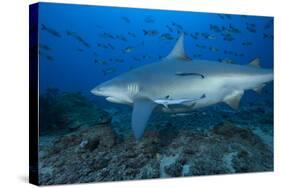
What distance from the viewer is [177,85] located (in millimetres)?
8734

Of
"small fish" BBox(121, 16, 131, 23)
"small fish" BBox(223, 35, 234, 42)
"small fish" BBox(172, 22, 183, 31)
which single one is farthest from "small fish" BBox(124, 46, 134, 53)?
"small fish" BBox(223, 35, 234, 42)

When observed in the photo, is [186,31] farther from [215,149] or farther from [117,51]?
[215,149]

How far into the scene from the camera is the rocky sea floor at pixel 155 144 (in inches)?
317

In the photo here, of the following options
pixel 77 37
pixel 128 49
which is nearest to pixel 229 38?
pixel 128 49

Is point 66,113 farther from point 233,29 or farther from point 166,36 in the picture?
point 233,29

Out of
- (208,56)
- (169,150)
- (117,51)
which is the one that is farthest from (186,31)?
(169,150)

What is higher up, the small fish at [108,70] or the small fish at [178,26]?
the small fish at [178,26]

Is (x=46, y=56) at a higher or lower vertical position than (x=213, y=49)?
lower

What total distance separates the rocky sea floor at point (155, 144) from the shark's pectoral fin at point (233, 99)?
0.13 meters

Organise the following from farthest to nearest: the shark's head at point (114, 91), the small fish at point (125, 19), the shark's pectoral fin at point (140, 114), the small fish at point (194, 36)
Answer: the small fish at point (194, 36)
the small fish at point (125, 19)
the shark's head at point (114, 91)
the shark's pectoral fin at point (140, 114)

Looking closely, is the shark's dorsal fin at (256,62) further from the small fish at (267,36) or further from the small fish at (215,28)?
the small fish at (215,28)

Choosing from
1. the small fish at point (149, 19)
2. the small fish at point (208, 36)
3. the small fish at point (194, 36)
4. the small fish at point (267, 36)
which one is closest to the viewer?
the small fish at point (149, 19)

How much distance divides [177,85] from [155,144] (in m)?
1.13

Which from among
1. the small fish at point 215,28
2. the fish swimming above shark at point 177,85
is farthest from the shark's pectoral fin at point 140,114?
the small fish at point 215,28
